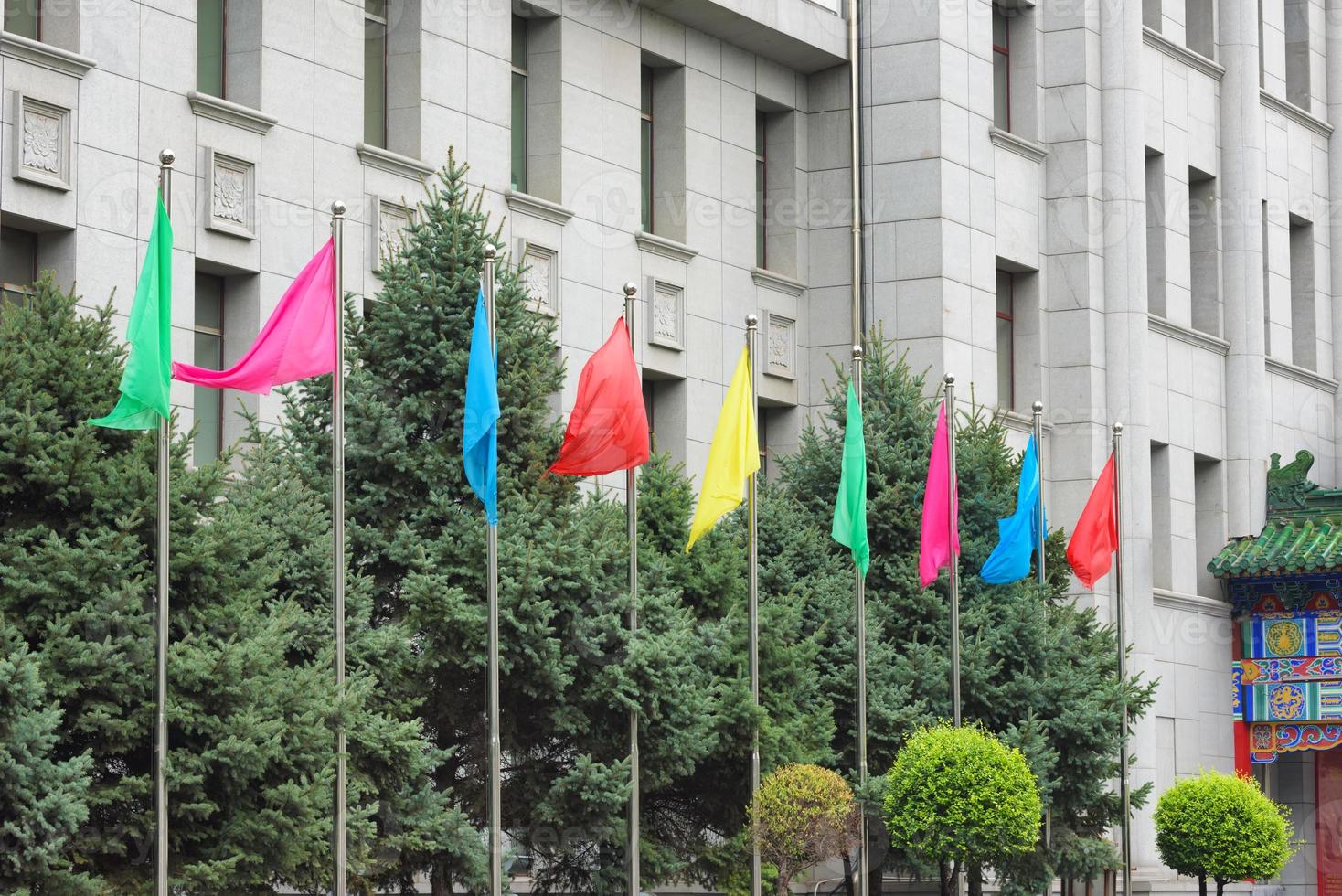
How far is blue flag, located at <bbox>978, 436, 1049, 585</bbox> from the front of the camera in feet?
93.3

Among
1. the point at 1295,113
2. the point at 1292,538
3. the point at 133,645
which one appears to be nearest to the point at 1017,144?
the point at 1292,538

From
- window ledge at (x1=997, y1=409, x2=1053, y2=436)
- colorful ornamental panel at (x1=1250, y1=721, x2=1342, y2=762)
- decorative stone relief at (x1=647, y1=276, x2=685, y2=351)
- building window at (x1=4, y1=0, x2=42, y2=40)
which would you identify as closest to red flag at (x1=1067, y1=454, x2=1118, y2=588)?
window ledge at (x1=997, y1=409, x2=1053, y2=436)

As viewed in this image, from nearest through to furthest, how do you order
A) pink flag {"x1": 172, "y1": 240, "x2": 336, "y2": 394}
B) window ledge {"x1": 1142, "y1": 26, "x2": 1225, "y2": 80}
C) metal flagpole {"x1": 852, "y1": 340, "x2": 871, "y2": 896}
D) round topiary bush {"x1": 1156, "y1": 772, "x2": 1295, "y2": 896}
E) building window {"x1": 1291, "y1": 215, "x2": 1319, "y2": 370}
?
pink flag {"x1": 172, "y1": 240, "x2": 336, "y2": 394}
metal flagpole {"x1": 852, "y1": 340, "x2": 871, "y2": 896}
round topiary bush {"x1": 1156, "y1": 772, "x2": 1295, "y2": 896}
window ledge {"x1": 1142, "y1": 26, "x2": 1225, "y2": 80}
building window {"x1": 1291, "y1": 215, "x2": 1319, "y2": 370}

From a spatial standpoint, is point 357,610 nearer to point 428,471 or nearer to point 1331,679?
point 428,471

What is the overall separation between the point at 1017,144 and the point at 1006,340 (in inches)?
136

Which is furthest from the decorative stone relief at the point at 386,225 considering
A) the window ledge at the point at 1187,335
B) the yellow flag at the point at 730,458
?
the window ledge at the point at 1187,335

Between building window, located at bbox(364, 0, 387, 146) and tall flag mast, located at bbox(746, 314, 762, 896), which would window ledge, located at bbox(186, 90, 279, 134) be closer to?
building window, located at bbox(364, 0, 387, 146)

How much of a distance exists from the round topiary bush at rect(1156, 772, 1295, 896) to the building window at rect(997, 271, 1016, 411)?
751 centimetres

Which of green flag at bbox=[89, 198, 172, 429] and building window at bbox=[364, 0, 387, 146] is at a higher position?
building window at bbox=[364, 0, 387, 146]

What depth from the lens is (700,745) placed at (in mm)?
22391

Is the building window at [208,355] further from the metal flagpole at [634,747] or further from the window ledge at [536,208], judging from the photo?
the metal flagpole at [634,747]

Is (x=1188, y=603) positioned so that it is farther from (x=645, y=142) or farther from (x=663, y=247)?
Result: (x=645, y=142)

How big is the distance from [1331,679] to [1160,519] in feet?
13.6

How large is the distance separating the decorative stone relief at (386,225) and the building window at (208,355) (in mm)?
2140
